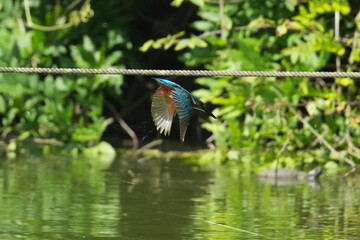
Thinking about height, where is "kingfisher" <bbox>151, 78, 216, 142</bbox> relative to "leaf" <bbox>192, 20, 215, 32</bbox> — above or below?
below

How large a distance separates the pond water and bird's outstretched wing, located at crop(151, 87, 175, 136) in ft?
2.61

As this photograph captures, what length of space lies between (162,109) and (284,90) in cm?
285

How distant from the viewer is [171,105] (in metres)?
3.76

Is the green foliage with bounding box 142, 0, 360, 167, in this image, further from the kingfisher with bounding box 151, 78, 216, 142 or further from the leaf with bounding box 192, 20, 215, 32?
the kingfisher with bounding box 151, 78, 216, 142

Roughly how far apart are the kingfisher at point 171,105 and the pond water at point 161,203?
800mm

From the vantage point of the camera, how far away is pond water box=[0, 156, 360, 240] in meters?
4.50

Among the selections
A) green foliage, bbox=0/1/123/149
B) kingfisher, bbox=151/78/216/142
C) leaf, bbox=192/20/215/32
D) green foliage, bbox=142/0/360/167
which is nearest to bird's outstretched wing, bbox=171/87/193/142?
kingfisher, bbox=151/78/216/142

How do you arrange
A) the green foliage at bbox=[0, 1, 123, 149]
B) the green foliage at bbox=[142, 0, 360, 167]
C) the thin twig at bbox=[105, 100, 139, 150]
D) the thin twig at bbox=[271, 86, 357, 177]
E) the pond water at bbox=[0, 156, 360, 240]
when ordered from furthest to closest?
1. the thin twig at bbox=[105, 100, 139, 150]
2. the green foliage at bbox=[0, 1, 123, 149]
3. the green foliage at bbox=[142, 0, 360, 167]
4. the thin twig at bbox=[271, 86, 357, 177]
5. the pond water at bbox=[0, 156, 360, 240]

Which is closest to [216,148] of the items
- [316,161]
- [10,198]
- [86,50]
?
[316,161]

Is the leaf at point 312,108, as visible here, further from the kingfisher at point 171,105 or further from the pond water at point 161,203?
the kingfisher at point 171,105

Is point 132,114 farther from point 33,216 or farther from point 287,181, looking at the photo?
point 33,216

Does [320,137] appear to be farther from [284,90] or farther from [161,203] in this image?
[161,203]

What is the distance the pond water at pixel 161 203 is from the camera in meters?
4.50

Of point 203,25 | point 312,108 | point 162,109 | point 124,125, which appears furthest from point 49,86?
point 162,109
